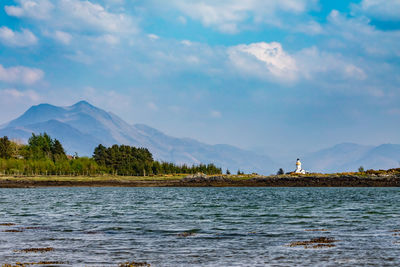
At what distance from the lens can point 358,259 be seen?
2808 cm

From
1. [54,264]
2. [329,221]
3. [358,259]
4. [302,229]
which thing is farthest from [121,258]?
[329,221]

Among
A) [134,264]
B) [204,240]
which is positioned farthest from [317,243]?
[134,264]

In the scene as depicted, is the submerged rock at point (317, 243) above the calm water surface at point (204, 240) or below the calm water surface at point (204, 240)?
above

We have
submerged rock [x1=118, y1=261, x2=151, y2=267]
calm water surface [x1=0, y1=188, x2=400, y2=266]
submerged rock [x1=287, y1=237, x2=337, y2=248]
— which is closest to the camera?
submerged rock [x1=118, y1=261, x2=151, y2=267]

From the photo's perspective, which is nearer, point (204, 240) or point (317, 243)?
point (317, 243)

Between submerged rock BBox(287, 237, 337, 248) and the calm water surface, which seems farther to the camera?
submerged rock BBox(287, 237, 337, 248)

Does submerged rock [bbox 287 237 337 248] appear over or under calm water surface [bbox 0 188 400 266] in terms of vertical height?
over

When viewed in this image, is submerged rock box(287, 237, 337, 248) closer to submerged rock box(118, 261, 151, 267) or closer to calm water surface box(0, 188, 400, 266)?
calm water surface box(0, 188, 400, 266)

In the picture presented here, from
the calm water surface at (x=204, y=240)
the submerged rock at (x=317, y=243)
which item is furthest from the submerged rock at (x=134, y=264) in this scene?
the submerged rock at (x=317, y=243)

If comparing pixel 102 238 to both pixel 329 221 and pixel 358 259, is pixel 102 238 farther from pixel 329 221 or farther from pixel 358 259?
pixel 329 221

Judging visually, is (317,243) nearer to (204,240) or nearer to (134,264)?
(204,240)

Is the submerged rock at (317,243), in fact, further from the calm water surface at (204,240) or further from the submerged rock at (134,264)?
the submerged rock at (134,264)

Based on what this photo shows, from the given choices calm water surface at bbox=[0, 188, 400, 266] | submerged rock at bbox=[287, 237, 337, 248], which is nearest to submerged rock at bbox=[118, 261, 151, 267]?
calm water surface at bbox=[0, 188, 400, 266]

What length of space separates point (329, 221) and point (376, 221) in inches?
188
